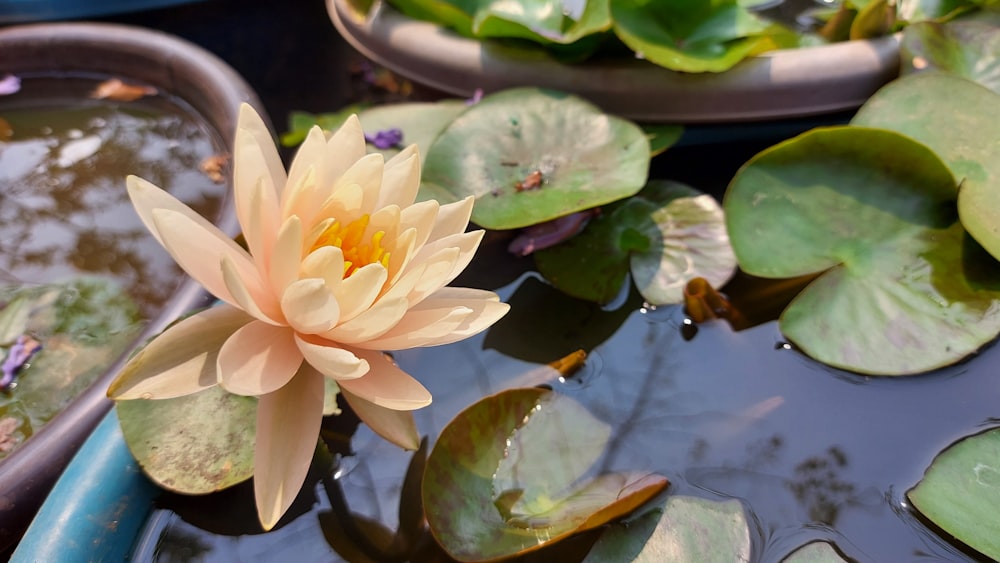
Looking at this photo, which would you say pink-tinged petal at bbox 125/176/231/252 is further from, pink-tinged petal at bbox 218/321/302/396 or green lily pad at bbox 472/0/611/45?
green lily pad at bbox 472/0/611/45

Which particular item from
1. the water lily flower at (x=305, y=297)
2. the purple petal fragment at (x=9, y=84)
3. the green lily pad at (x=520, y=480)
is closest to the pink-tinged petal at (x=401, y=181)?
the water lily flower at (x=305, y=297)

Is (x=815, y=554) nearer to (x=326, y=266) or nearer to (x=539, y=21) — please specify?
(x=326, y=266)

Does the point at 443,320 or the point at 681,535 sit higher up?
the point at 443,320

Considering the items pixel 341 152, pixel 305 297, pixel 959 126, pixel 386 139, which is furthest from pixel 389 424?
pixel 959 126

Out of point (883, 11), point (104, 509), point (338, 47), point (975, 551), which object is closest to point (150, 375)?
point (104, 509)

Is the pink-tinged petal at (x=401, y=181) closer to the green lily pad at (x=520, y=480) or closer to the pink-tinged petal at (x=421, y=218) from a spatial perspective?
the pink-tinged petal at (x=421, y=218)

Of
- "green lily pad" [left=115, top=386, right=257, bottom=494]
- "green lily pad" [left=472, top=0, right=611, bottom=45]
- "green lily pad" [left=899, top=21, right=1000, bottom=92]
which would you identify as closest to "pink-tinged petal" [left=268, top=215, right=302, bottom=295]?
"green lily pad" [left=115, top=386, right=257, bottom=494]
